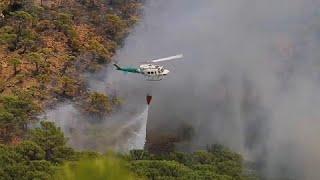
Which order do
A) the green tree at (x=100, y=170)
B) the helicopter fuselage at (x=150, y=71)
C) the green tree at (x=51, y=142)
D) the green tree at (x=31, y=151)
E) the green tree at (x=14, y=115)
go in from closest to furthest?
the green tree at (x=100, y=170) < the green tree at (x=31, y=151) < the green tree at (x=51, y=142) < the green tree at (x=14, y=115) < the helicopter fuselage at (x=150, y=71)

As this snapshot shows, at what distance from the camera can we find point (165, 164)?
18.1 meters

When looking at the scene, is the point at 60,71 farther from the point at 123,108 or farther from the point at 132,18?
the point at 132,18

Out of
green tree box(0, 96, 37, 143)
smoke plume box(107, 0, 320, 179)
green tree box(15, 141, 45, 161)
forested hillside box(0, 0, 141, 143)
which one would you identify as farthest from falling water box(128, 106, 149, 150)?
green tree box(15, 141, 45, 161)

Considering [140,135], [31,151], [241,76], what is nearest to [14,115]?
[31,151]

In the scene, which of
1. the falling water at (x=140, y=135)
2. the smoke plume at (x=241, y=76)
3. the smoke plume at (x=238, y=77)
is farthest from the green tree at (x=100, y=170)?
the falling water at (x=140, y=135)

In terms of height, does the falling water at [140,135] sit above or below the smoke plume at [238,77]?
below

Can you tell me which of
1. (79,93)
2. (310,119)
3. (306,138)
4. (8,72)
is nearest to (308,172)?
(306,138)

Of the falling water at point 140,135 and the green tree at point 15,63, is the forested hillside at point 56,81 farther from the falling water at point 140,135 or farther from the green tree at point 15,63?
the falling water at point 140,135

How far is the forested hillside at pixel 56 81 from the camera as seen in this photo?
717 inches

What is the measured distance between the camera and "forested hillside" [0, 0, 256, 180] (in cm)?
1820

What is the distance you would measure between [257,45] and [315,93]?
4.76m

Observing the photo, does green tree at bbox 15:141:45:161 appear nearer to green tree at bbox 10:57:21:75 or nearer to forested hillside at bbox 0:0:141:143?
forested hillside at bbox 0:0:141:143

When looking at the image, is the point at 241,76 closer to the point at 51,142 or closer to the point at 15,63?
the point at 15,63

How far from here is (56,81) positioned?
85.7ft
